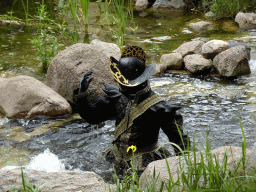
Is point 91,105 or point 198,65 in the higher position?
point 91,105

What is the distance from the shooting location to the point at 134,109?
275cm

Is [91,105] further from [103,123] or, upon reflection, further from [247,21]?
[247,21]

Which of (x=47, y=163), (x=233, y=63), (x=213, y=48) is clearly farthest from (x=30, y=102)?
(x=213, y=48)

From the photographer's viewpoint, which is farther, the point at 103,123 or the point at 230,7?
the point at 230,7

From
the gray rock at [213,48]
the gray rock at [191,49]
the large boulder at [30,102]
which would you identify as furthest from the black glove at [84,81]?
the gray rock at [191,49]

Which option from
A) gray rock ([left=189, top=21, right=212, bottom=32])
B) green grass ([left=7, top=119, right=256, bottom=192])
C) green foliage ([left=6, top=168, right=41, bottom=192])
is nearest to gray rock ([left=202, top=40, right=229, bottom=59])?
gray rock ([left=189, top=21, right=212, bottom=32])

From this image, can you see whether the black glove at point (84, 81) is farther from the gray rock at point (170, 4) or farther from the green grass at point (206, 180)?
the gray rock at point (170, 4)

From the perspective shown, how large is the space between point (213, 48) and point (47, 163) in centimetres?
452

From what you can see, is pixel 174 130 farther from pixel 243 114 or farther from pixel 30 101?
pixel 30 101

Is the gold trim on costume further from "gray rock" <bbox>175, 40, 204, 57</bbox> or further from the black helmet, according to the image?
"gray rock" <bbox>175, 40, 204, 57</bbox>

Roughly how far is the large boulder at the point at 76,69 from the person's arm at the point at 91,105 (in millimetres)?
1788

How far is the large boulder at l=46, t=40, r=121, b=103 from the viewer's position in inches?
191

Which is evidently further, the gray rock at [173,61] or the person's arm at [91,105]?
the gray rock at [173,61]

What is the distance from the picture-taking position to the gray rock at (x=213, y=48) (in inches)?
263
